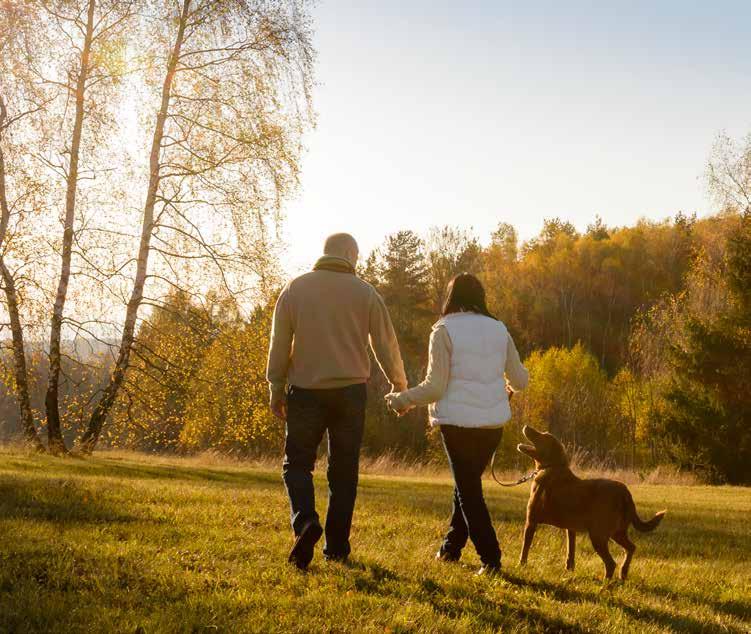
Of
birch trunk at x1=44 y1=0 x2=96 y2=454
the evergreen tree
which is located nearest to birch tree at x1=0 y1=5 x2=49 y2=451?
birch trunk at x1=44 y1=0 x2=96 y2=454

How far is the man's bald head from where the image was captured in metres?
5.75

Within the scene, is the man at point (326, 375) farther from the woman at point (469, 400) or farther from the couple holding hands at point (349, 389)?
the woman at point (469, 400)

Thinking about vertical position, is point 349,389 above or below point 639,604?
above

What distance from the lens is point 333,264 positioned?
18.6 feet

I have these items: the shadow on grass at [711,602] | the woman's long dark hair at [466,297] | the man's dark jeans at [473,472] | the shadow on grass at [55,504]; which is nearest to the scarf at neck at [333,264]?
the woman's long dark hair at [466,297]

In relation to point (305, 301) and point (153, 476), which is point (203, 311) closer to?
point (153, 476)

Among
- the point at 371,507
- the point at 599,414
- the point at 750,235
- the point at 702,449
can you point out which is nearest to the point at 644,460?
the point at 599,414

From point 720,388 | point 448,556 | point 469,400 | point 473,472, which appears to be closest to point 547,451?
point 473,472

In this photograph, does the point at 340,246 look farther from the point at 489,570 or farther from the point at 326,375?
the point at 489,570

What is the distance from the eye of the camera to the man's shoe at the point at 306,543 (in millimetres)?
5219

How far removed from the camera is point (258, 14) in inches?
714

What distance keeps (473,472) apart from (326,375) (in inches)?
50.2

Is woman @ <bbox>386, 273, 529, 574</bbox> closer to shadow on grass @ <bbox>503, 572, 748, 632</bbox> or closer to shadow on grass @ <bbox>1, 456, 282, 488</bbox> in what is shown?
shadow on grass @ <bbox>503, 572, 748, 632</bbox>

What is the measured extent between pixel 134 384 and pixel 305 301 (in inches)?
544
